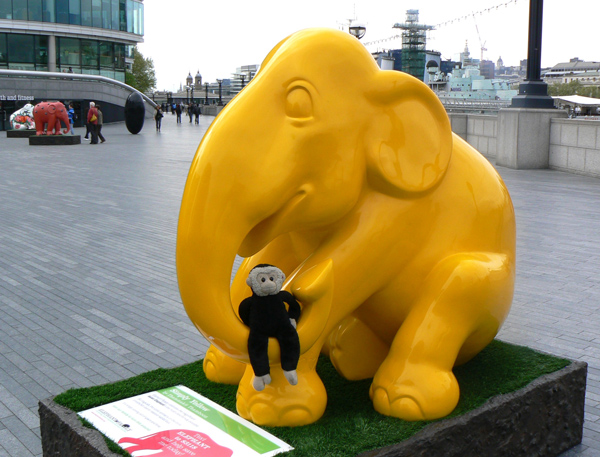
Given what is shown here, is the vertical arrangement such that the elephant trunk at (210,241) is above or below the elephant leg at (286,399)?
above

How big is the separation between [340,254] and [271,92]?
2.37 ft

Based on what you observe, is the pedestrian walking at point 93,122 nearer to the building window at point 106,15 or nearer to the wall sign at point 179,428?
the wall sign at point 179,428

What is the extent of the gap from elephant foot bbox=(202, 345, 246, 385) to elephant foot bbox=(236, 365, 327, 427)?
468 mm

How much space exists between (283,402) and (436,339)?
0.71 meters

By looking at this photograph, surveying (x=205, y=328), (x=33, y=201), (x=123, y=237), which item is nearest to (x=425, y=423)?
(x=205, y=328)

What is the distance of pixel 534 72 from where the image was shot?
1528 cm

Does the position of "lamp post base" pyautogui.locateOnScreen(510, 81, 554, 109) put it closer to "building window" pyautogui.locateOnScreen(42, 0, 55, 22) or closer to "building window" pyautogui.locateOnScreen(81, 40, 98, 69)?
"building window" pyautogui.locateOnScreen(42, 0, 55, 22)

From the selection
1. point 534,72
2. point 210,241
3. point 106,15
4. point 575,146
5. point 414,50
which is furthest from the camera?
point 414,50

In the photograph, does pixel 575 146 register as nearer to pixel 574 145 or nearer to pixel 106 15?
pixel 574 145

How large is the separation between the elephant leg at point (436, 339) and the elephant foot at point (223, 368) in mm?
705

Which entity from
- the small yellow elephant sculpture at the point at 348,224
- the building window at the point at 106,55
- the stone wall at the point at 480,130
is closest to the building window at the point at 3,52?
the building window at the point at 106,55

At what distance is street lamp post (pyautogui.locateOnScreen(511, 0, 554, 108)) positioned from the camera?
14734 millimetres

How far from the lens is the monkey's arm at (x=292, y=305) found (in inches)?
104

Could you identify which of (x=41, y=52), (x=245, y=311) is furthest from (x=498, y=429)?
(x=41, y=52)
